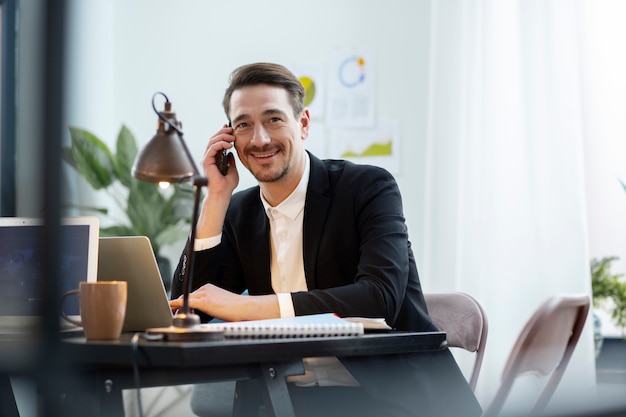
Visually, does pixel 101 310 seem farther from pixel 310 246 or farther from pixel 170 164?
pixel 310 246

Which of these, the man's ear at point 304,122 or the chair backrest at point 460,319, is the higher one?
the man's ear at point 304,122

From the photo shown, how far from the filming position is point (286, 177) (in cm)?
204

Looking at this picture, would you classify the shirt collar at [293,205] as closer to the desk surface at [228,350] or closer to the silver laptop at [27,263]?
the silver laptop at [27,263]

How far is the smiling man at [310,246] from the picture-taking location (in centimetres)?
161

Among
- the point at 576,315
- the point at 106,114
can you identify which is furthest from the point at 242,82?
the point at 106,114

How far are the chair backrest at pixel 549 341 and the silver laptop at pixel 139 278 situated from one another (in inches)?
32.0

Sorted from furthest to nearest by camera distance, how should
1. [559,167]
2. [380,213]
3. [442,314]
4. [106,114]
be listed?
[106,114]
[559,167]
[442,314]
[380,213]

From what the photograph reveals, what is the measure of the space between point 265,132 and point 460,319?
2.32 feet

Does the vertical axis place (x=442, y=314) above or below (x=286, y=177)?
below

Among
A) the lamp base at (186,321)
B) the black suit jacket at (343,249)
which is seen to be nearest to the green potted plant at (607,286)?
the black suit jacket at (343,249)

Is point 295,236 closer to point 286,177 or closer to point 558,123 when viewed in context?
point 286,177

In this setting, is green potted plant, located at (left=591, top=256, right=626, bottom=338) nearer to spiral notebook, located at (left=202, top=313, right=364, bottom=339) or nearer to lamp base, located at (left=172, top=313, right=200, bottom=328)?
spiral notebook, located at (left=202, top=313, right=364, bottom=339)

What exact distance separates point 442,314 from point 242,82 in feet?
2.65

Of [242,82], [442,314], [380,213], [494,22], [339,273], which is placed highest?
[494,22]
